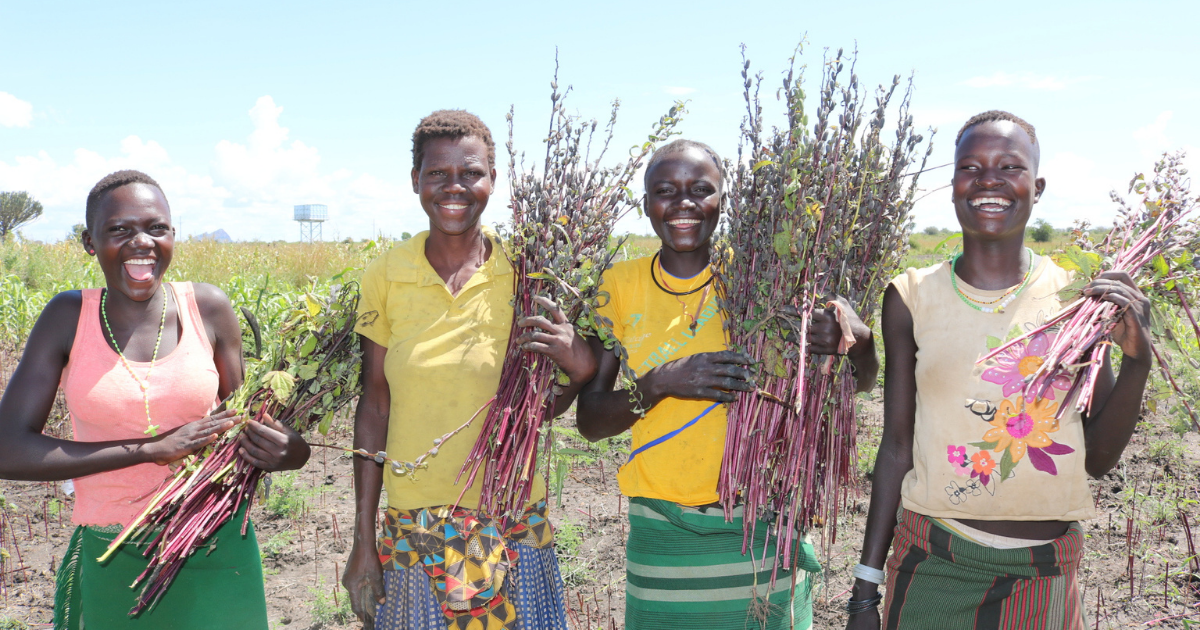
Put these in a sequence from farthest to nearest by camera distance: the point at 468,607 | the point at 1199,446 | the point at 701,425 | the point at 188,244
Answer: the point at 188,244 → the point at 1199,446 → the point at 701,425 → the point at 468,607

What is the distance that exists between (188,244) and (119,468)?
14.5 m

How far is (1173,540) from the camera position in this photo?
421 centimetres

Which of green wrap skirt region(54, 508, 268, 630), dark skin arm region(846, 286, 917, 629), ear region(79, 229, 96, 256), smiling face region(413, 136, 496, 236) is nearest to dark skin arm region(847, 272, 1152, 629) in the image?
dark skin arm region(846, 286, 917, 629)

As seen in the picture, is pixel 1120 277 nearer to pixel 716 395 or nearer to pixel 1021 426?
pixel 1021 426

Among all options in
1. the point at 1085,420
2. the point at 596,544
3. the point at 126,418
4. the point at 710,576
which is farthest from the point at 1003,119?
the point at 596,544

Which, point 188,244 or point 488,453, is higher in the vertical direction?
point 188,244

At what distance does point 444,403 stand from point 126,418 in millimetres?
1025

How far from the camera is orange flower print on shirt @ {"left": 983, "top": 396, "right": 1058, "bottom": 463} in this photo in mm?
1818

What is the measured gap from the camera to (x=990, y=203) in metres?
1.90

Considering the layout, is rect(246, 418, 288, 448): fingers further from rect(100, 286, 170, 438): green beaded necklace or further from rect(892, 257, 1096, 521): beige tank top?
rect(892, 257, 1096, 521): beige tank top

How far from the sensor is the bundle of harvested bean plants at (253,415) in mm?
2217

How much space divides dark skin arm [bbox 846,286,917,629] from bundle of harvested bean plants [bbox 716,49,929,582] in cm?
16

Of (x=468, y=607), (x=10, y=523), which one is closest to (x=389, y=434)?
(x=468, y=607)

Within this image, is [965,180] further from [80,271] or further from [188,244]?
[188,244]
